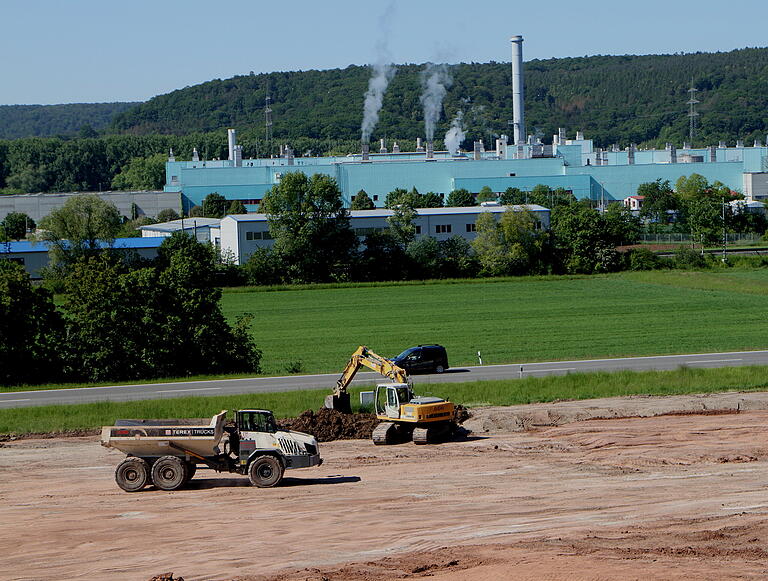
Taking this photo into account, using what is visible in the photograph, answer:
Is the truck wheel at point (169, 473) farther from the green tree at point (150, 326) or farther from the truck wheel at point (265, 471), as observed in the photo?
the green tree at point (150, 326)

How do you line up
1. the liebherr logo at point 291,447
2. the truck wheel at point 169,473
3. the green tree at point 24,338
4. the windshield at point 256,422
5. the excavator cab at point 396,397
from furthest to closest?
1. the green tree at point 24,338
2. the excavator cab at point 396,397
3. the windshield at point 256,422
4. the liebherr logo at point 291,447
5. the truck wheel at point 169,473

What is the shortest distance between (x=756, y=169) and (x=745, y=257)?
7233cm

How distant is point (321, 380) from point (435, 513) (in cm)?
2377

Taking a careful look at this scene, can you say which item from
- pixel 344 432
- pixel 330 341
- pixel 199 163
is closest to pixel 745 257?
pixel 330 341

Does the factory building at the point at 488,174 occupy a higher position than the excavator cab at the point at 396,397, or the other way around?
the factory building at the point at 488,174

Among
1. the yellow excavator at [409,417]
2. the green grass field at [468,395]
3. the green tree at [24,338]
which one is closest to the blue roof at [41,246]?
the green tree at [24,338]

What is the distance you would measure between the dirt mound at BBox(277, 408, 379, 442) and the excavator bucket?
0.34m

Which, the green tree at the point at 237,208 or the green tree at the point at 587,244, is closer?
the green tree at the point at 587,244

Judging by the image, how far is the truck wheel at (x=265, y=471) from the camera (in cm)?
2661

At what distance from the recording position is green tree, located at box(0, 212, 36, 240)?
135375mm

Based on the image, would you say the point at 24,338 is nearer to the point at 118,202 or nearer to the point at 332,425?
the point at 332,425

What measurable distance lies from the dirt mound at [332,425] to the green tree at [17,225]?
10955 cm

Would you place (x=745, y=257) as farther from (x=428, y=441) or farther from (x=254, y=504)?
(x=254, y=504)

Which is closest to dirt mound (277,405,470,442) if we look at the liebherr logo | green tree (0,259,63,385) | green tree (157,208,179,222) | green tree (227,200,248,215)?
the liebherr logo
